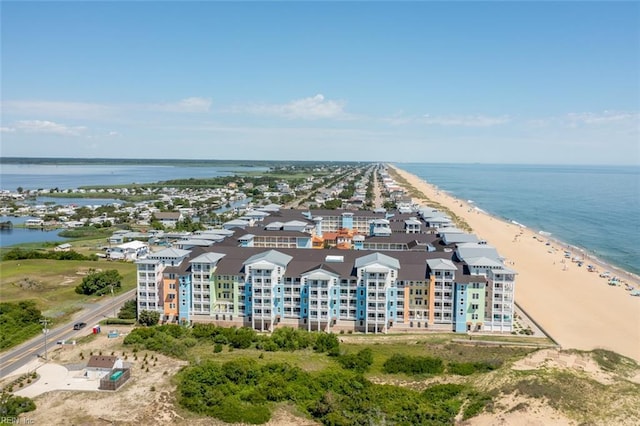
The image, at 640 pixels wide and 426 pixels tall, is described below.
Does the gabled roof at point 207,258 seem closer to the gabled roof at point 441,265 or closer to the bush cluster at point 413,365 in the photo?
the bush cluster at point 413,365

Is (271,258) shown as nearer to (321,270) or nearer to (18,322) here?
(321,270)

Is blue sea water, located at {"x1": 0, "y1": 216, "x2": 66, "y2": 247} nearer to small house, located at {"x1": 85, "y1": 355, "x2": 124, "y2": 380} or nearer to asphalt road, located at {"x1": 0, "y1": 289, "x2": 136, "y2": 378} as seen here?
asphalt road, located at {"x1": 0, "y1": 289, "x2": 136, "y2": 378}

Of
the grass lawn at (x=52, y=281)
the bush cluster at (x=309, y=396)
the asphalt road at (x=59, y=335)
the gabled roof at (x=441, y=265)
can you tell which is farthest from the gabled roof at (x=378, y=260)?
the grass lawn at (x=52, y=281)

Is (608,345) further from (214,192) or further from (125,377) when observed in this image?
(214,192)

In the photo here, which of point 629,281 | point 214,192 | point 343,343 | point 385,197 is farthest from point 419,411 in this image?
point 214,192

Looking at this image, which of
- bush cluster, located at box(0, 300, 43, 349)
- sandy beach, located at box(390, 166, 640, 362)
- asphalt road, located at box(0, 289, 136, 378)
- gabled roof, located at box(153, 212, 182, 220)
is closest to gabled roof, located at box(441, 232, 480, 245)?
sandy beach, located at box(390, 166, 640, 362)

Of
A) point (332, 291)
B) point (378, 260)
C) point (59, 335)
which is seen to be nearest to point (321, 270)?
point (332, 291)
